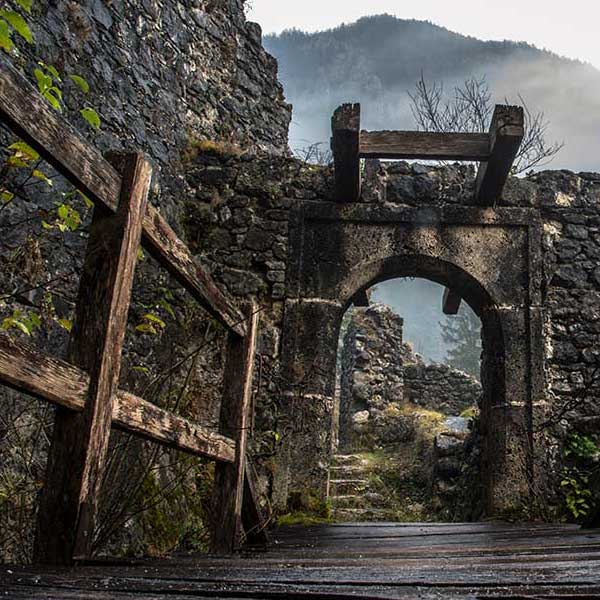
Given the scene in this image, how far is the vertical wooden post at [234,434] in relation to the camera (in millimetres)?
2898

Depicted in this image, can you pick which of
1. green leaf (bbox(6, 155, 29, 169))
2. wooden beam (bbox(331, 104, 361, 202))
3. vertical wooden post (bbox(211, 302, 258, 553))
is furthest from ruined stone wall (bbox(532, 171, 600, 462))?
green leaf (bbox(6, 155, 29, 169))

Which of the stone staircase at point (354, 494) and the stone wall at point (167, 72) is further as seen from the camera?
the stone staircase at point (354, 494)

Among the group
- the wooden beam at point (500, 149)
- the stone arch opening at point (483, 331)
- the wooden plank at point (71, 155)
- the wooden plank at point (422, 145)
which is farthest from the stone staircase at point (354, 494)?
the wooden plank at point (71, 155)

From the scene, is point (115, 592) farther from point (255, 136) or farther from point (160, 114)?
point (255, 136)

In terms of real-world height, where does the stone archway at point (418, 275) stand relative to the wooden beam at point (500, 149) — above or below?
below

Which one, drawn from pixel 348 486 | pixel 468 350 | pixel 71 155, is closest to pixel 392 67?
pixel 468 350

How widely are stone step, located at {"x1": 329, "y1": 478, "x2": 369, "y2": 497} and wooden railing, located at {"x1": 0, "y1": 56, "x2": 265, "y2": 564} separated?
767 centimetres

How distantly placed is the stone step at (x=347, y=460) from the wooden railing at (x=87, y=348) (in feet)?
28.5

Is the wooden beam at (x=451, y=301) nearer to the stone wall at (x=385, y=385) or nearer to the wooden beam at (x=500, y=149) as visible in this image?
the wooden beam at (x=500, y=149)

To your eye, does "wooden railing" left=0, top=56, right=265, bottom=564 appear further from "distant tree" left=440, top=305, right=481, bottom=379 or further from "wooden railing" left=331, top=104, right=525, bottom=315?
"distant tree" left=440, top=305, right=481, bottom=379

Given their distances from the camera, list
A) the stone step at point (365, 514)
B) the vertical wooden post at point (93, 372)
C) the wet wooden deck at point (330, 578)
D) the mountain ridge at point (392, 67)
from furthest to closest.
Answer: the mountain ridge at point (392, 67), the stone step at point (365, 514), the vertical wooden post at point (93, 372), the wet wooden deck at point (330, 578)

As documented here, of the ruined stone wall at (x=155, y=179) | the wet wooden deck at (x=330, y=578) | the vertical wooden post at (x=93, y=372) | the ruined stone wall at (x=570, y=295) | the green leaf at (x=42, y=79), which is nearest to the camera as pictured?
the wet wooden deck at (x=330, y=578)

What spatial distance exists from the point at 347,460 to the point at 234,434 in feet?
26.3

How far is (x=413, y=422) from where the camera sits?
11.5 metres
